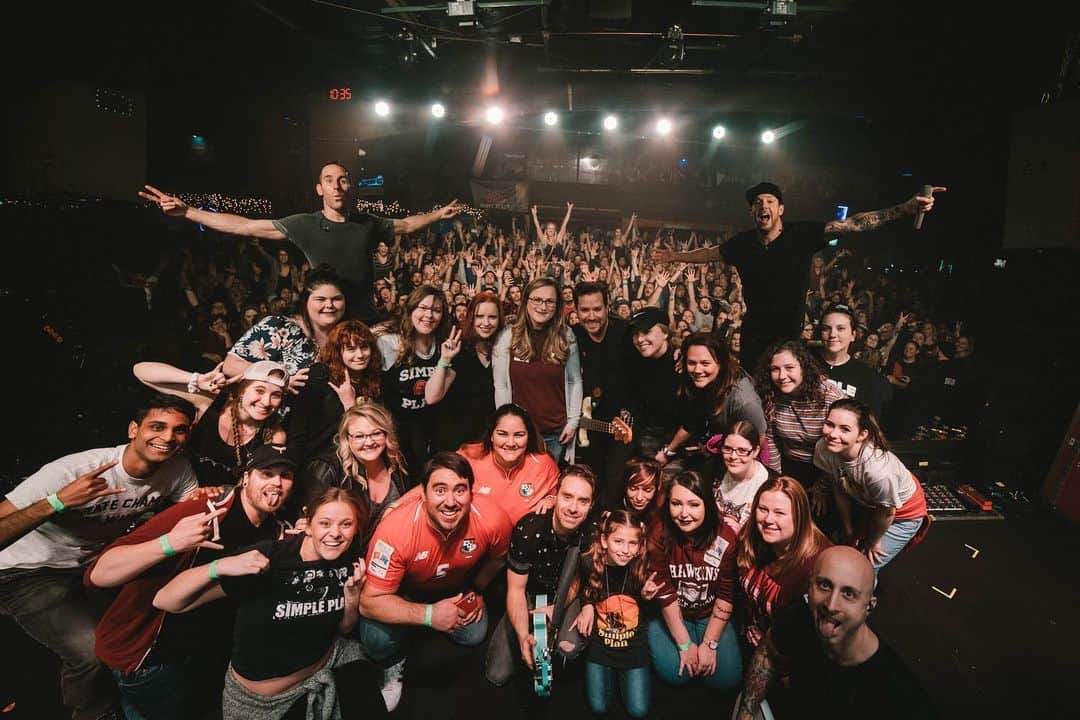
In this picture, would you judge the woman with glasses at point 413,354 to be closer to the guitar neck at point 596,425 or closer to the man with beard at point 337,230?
the man with beard at point 337,230

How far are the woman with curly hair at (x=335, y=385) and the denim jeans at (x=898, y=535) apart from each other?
3.23m

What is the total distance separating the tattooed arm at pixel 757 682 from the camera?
2070mm

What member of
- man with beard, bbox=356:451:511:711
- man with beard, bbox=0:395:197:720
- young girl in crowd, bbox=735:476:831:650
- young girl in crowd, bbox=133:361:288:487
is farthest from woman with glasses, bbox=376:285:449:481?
young girl in crowd, bbox=735:476:831:650

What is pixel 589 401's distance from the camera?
3.66 meters

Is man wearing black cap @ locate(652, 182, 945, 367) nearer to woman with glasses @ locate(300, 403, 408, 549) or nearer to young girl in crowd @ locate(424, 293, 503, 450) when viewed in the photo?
young girl in crowd @ locate(424, 293, 503, 450)

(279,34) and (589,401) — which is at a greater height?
(279,34)

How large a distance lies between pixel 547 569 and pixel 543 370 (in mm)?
1327

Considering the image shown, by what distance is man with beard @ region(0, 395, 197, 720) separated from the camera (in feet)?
6.79

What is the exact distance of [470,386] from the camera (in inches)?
133

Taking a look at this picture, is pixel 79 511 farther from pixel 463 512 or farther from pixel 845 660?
pixel 845 660

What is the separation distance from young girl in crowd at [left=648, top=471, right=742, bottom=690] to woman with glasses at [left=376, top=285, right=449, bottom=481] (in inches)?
70.1

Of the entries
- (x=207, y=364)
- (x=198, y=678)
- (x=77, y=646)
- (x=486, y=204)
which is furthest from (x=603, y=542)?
(x=486, y=204)

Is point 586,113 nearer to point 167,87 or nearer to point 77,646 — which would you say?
point 167,87

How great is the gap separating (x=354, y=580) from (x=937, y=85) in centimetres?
823
